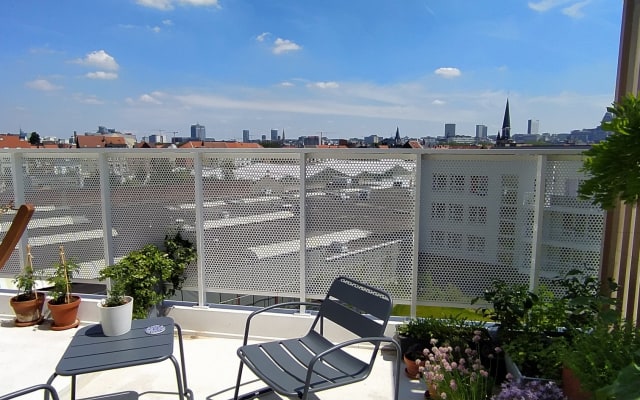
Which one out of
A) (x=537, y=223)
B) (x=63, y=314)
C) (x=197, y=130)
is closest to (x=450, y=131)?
(x=537, y=223)

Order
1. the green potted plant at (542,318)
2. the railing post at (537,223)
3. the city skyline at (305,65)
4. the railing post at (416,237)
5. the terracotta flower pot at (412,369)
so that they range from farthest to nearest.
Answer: the city skyline at (305,65) → the railing post at (416,237) → the railing post at (537,223) → the terracotta flower pot at (412,369) → the green potted plant at (542,318)

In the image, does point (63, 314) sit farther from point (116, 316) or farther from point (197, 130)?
point (197, 130)

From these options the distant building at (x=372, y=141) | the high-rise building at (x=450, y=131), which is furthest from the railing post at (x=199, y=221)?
the high-rise building at (x=450, y=131)

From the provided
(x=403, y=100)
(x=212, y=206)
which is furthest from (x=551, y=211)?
(x=403, y=100)

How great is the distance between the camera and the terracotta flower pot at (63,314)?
3057 millimetres

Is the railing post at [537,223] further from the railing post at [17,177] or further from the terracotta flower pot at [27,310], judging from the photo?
the railing post at [17,177]

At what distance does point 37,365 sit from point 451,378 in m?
2.81

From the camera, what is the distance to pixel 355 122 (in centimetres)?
1164

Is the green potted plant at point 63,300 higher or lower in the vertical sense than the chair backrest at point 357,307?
lower

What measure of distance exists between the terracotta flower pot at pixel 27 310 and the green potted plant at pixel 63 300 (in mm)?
137

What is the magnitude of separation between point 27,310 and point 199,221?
1.77 m

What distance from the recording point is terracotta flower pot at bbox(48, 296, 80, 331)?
306 cm

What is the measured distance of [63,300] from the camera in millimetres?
3133

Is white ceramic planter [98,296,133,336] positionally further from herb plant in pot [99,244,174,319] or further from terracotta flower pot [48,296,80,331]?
terracotta flower pot [48,296,80,331]
